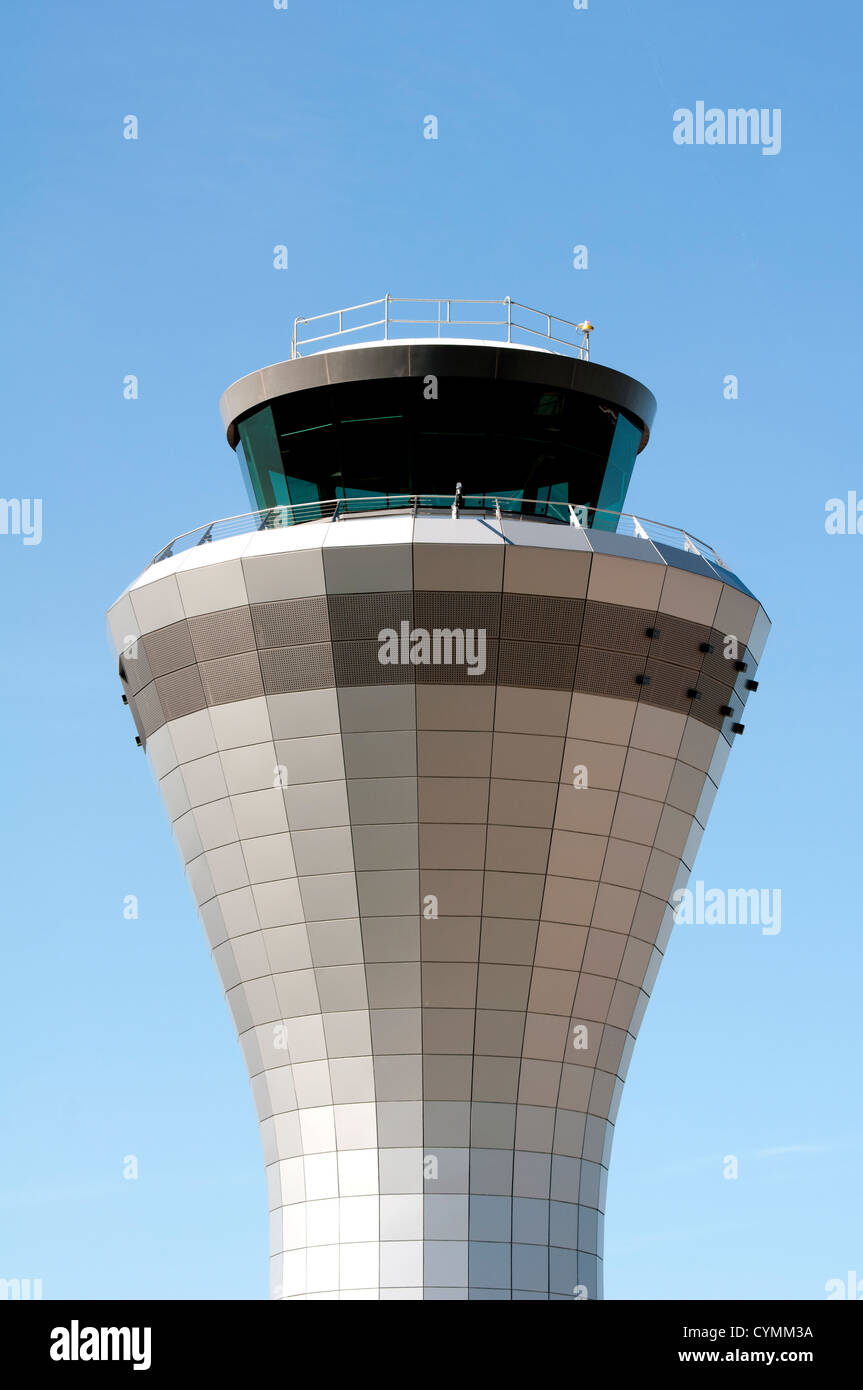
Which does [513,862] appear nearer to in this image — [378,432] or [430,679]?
[430,679]

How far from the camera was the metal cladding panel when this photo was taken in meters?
35.6

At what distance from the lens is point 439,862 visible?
3581cm

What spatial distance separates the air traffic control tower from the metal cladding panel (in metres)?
0.05

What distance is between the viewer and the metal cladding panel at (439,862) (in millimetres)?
35594

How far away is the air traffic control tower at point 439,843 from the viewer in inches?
1403

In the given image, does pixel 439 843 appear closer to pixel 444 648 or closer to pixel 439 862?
pixel 439 862

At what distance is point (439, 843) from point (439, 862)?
343mm

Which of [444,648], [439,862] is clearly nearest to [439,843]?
[439,862]

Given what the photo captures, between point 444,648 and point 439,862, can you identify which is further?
point 439,862

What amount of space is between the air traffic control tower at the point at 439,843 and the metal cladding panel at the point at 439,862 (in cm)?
5

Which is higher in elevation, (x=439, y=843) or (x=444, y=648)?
(x=444, y=648)

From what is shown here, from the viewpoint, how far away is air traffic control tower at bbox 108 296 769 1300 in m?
→ 35.6
